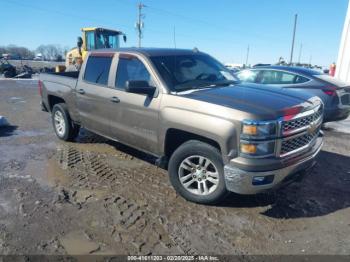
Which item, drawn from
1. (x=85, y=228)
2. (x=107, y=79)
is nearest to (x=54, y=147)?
(x=107, y=79)

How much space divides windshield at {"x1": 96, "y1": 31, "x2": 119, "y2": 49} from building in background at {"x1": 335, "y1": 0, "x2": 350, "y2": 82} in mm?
12363

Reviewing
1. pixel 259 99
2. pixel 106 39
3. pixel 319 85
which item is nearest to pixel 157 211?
pixel 259 99

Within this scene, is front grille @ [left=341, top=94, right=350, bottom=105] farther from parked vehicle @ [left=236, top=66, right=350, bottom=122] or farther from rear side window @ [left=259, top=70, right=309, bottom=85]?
rear side window @ [left=259, top=70, right=309, bottom=85]

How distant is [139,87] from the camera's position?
4.25 meters

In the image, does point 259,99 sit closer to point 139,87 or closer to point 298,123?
point 298,123

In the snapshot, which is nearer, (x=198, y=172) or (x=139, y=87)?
(x=198, y=172)

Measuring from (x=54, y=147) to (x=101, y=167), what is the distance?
167 centimetres

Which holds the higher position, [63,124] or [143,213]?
[63,124]

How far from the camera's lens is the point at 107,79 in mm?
5262

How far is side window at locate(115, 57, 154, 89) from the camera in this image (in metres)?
4.62

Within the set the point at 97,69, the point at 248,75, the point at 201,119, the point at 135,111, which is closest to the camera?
the point at 201,119

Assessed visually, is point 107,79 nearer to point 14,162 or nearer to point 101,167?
point 101,167

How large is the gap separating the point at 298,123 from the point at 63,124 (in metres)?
4.84

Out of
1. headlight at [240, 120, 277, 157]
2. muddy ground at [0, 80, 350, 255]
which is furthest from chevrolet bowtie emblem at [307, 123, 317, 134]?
muddy ground at [0, 80, 350, 255]
